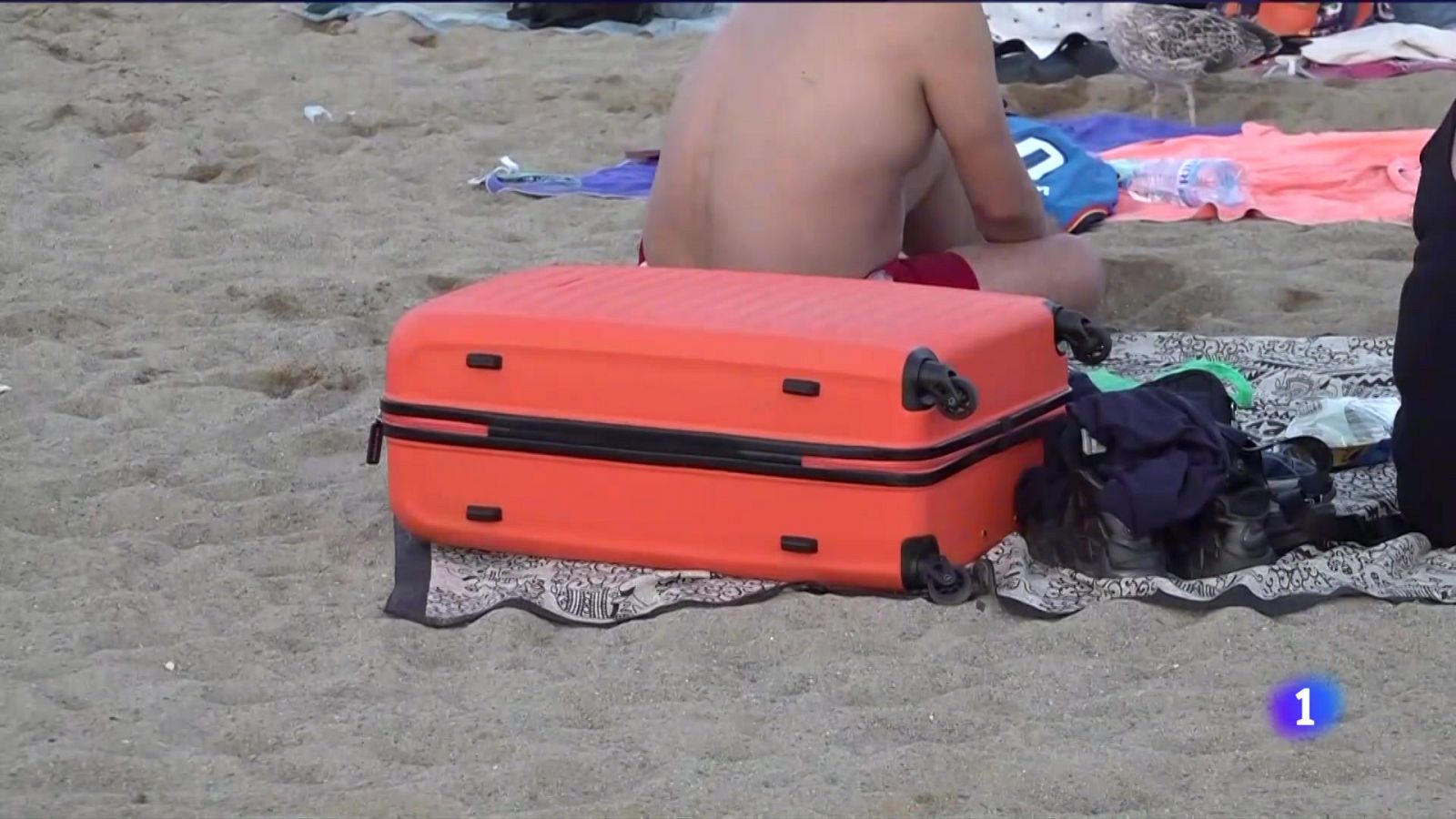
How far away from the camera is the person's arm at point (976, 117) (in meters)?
2.38

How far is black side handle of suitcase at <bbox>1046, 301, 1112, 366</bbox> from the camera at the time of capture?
2389mm

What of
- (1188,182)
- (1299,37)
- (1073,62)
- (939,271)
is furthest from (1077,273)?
(1299,37)

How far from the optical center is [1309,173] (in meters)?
4.37

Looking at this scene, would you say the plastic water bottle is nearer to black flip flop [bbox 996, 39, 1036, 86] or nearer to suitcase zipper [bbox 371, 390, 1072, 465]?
black flip flop [bbox 996, 39, 1036, 86]

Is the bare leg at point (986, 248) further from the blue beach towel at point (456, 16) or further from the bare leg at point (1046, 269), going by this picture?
the blue beach towel at point (456, 16)

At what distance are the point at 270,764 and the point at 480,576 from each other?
21.2 inches

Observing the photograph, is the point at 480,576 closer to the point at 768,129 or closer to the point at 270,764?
the point at 270,764

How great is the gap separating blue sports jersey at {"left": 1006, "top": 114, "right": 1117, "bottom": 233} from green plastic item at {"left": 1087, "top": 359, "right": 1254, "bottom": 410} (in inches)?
41.6

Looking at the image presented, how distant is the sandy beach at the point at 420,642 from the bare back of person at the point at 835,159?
2.17ft

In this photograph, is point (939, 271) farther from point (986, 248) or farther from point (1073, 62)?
point (1073, 62)

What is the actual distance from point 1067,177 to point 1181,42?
35.6 inches

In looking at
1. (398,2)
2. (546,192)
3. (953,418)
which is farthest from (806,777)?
(398,2)

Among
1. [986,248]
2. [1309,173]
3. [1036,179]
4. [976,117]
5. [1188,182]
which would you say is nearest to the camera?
[976,117]

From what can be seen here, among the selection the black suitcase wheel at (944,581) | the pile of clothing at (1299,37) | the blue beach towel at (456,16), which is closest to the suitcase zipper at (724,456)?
the black suitcase wheel at (944,581)
